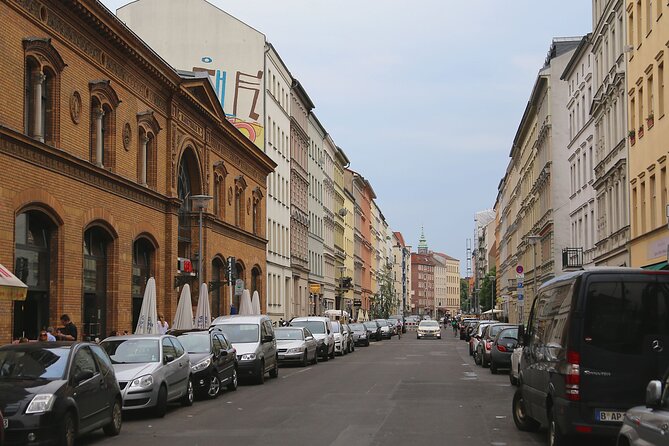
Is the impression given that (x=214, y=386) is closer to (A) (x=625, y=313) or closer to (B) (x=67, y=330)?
(B) (x=67, y=330)

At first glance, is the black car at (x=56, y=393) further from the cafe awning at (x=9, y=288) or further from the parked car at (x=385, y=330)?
the parked car at (x=385, y=330)

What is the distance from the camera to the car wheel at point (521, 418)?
1543cm

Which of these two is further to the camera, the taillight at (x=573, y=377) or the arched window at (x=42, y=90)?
the arched window at (x=42, y=90)

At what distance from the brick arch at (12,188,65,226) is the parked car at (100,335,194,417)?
5.78m

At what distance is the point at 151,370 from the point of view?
17766 millimetres

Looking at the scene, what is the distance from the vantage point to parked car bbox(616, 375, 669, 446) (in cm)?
811

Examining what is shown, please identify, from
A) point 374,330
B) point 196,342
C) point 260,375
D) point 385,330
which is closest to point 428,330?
point 385,330

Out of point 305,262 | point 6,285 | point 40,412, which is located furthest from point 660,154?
point 305,262

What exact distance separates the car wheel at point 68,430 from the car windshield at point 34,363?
0.64 meters

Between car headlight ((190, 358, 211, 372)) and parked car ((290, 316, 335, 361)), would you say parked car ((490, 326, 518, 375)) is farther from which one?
car headlight ((190, 358, 211, 372))

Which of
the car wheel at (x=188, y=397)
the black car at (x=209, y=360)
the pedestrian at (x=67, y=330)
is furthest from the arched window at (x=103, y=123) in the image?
the car wheel at (x=188, y=397)

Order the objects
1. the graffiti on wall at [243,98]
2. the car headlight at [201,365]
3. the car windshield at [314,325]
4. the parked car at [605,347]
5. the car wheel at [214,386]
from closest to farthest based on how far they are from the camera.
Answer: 1. the parked car at [605,347]
2. the car headlight at [201,365]
3. the car wheel at [214,386]
4. the car windshield at [314,325]
5. the graffiti on wall at [243,98]

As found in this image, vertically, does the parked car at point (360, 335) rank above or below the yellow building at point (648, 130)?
below

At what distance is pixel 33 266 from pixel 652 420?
1946 cm
